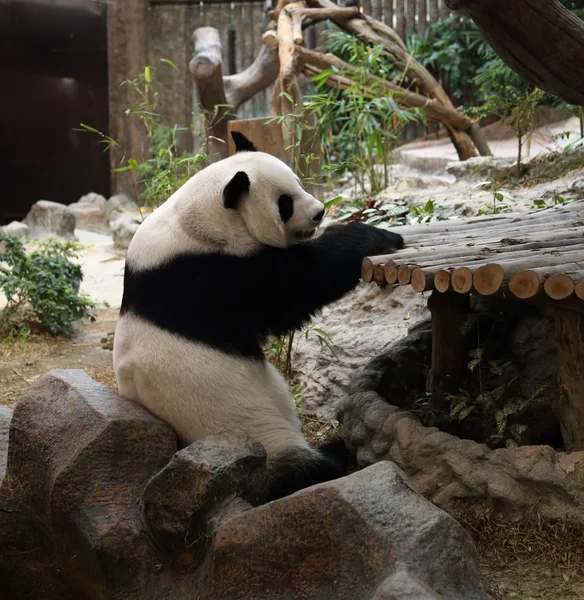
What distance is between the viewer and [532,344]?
3770 millimetres

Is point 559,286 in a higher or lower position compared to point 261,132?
lower

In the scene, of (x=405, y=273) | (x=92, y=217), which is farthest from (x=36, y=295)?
(x=92, y=217)

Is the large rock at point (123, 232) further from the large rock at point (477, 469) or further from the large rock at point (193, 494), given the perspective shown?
the large rock at point (193, 494)

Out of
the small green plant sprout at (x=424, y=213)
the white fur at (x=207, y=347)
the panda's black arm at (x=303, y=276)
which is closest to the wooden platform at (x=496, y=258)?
the panda's black arm at (x=303, y=276)

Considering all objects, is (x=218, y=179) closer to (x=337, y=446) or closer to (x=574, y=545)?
(x=337, y=446)

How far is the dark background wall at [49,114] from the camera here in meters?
15.0

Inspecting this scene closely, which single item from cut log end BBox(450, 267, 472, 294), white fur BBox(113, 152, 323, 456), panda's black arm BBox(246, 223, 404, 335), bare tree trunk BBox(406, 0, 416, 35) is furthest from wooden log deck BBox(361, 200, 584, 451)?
bare tree trunk BBox(406, 0, 416, 35)

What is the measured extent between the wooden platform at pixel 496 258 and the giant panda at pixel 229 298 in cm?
32

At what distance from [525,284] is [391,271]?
0.63 metres

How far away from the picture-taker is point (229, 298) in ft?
10.0

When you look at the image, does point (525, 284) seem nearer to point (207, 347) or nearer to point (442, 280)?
point (442, 280)

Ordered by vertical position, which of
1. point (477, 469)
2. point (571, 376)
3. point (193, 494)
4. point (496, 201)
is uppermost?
point (496, 201)

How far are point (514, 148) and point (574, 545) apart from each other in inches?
337

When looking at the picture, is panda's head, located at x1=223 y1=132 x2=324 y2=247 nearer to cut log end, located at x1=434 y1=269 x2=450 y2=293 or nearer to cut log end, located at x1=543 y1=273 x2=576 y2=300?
cut log end, located at x1=434 y1=269 x2=450 y2=293
